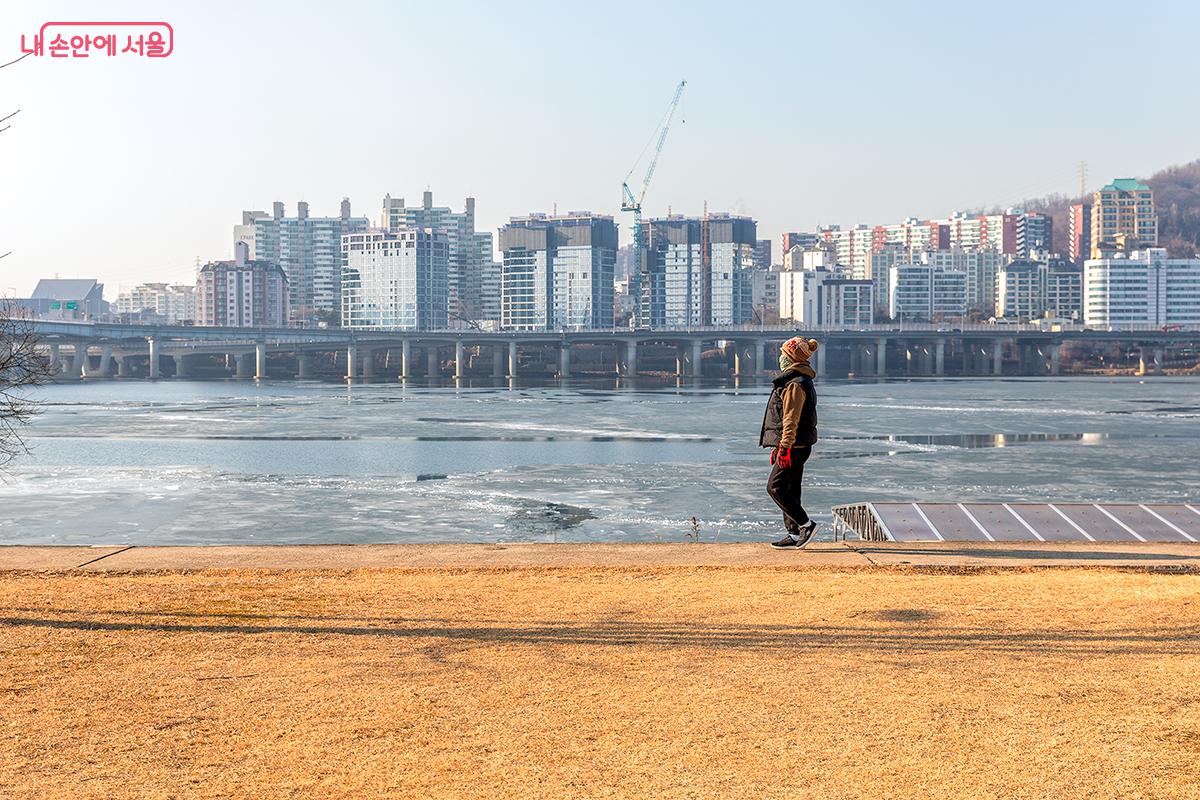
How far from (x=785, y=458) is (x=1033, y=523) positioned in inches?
211

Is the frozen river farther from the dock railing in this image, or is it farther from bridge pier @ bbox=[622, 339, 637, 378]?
bridge pier @ bbox=[622, 339, 637, 378]

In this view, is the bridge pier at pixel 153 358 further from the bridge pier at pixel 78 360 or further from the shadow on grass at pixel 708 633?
the shadow on grass at pixel 708 633

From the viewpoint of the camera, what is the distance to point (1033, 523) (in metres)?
17.6

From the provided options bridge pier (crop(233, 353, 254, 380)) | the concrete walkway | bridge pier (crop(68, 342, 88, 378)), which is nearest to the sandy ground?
the concrete walkway

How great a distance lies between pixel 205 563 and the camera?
13.8m

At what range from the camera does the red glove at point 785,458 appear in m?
14.0

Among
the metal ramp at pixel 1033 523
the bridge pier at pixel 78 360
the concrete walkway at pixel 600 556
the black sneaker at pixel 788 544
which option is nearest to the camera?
the concrete walkway at pixel 600 556

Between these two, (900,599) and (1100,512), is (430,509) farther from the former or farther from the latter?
(900,599)

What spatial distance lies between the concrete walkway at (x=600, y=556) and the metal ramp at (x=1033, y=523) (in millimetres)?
1105

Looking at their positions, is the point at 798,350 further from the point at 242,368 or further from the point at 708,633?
the point at 242,368

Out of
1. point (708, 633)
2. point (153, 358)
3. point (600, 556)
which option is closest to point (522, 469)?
point (600, 556)

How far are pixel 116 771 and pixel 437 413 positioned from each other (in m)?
77.2

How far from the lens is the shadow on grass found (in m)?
9.72

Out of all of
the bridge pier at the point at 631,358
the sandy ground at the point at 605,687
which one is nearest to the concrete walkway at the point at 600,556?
the sandy ground at the point at 605,687
